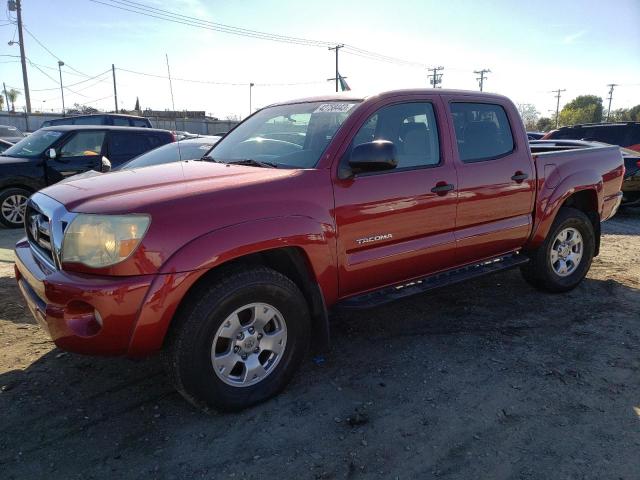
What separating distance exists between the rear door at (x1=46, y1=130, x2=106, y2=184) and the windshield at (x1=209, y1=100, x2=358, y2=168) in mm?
5397

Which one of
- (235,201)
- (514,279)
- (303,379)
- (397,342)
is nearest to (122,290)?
(235,201)

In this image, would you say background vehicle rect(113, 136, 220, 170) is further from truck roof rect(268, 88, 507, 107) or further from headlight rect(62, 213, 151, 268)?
headlight rect(62, 213, 151, 268)

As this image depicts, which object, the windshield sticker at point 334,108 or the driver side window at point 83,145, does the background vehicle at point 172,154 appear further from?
the windshield sticker at point 334,108

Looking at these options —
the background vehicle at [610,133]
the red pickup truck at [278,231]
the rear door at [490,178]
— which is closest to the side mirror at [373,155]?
the red pickup truck at [278,231]

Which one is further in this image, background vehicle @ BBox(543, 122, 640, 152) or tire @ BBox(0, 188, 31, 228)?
background vehicle @ BBox(543, 122, 640, 152)

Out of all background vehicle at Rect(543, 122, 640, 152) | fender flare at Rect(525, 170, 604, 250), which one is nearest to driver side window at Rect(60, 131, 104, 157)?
fender flare at Rect(525, 170, 604, 250)

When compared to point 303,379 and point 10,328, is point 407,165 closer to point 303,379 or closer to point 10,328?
point 303,379

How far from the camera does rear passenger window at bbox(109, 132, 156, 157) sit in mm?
8836

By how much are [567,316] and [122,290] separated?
376 centimetres

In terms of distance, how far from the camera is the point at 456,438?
8.61ft

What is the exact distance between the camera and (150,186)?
9.24ft

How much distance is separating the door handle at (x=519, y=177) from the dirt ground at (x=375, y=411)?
48.2 inches

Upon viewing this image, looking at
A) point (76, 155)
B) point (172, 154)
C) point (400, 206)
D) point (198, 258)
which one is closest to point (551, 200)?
point (400, 206)

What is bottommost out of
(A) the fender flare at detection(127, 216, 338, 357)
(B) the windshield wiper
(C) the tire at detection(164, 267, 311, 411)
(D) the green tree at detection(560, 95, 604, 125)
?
(C) the tire at detection(164, 267, 311, 411)
